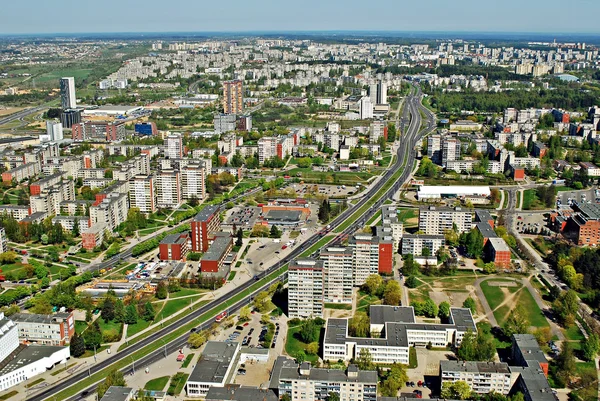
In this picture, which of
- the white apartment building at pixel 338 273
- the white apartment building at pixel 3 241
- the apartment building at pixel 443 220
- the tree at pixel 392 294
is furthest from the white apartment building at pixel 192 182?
the tree at pixel 392 294

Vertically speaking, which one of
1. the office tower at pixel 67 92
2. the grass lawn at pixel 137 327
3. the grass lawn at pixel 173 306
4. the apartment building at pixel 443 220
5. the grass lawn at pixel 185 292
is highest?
the office tower at pixel 67 92

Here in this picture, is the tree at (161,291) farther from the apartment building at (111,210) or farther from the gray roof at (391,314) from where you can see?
the apartment building at (111,210)

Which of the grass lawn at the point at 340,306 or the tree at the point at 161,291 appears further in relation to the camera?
the tree at the point at 161,291

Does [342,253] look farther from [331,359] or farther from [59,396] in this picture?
[59,396]

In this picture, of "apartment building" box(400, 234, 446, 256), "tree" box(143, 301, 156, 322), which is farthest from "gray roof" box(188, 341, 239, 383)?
"apartment building" box(400, 234, 446, 256)

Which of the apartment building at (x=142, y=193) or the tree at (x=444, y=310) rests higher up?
Answer: the apartment building at (x=142, y=193)

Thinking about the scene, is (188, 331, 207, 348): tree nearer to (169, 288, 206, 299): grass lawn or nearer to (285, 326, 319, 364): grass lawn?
(285, 326, 319, 364): grass lawn
